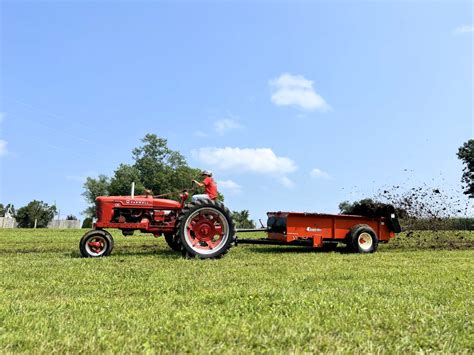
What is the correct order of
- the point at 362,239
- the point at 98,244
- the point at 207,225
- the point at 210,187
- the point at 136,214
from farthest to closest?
the point at 362,239 < the point at 210,187 < the point at 136,214 < the point at 207,225 < the point at 98,244

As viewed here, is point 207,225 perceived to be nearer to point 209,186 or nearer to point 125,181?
point 209,186

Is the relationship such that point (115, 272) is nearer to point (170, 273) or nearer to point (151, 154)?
point (170, 273)

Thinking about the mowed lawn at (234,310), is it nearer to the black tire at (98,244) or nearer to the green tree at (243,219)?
the black tire at (98,244)

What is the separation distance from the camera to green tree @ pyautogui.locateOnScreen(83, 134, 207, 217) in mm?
62281

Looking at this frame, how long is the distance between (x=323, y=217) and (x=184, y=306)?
6720mm

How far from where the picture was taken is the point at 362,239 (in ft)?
33.1

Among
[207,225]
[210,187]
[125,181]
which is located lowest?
[207,225]

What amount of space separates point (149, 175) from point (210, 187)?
5781 centimetres

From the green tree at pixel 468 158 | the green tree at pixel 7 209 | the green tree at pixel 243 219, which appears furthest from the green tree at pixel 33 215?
the green tree at pixel 468 158

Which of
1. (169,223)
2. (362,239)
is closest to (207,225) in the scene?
(169,223)

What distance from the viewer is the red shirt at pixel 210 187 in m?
9.25

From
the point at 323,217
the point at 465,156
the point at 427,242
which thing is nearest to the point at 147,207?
the point at 323,217

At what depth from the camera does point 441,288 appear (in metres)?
4.80

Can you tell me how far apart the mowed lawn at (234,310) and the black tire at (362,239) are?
350 cm
